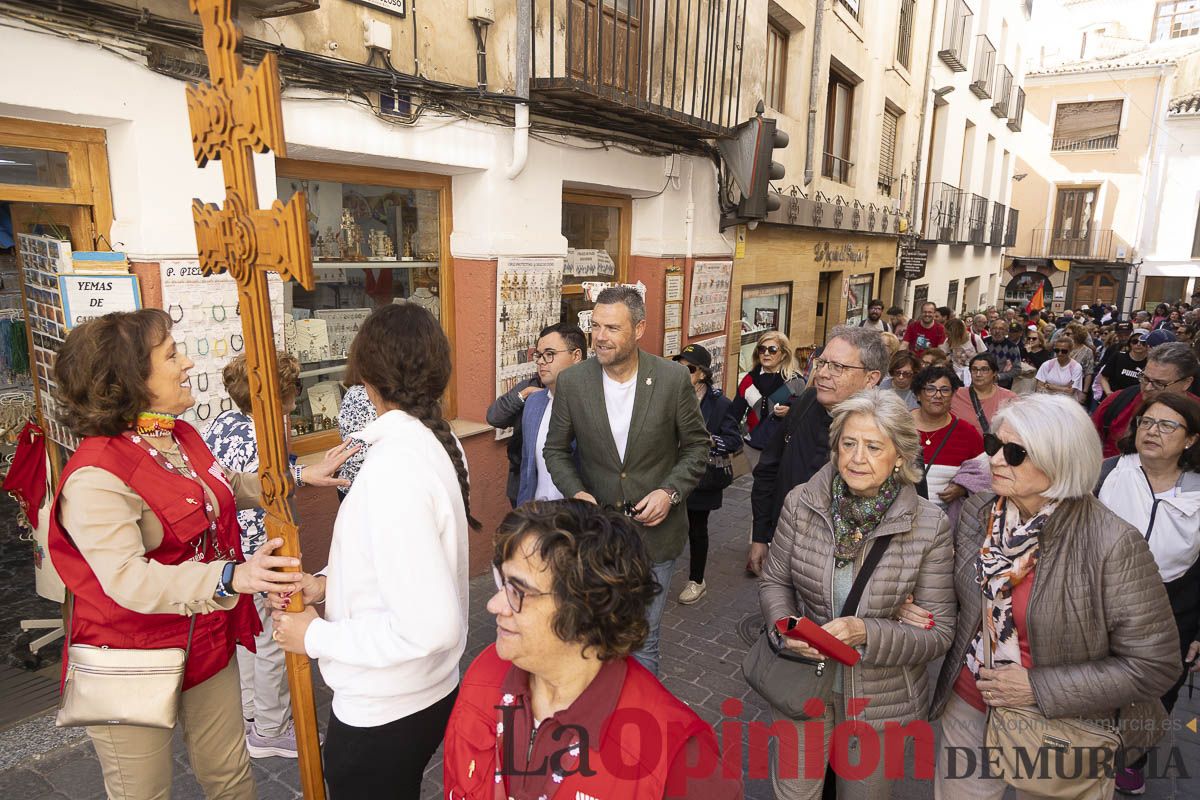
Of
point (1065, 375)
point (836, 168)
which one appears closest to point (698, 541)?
point (1065, 375)

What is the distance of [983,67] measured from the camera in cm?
1789

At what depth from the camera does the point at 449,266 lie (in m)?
5.41

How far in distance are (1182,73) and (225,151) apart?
35270 mm

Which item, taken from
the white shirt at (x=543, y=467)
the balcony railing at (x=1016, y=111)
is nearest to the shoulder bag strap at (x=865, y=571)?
the white shirt at (x=543, y=467)

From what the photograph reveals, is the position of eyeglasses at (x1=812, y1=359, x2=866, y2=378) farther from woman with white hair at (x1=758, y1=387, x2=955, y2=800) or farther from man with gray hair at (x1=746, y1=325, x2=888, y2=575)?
woman with white hair at (x1=758, y1=387, x2=955, y2=800)

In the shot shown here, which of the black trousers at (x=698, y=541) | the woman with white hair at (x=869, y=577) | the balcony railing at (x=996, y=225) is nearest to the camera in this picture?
the woman with white hair at (x=869, y=577)

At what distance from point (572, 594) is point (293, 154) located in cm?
356

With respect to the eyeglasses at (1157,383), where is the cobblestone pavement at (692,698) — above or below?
below

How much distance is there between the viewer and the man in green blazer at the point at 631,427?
11.3 feet

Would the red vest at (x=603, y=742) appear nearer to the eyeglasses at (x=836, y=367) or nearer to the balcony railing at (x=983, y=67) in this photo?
the eyeglasses at (x=836, y=367)

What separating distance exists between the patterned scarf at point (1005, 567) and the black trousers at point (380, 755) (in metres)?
1.81

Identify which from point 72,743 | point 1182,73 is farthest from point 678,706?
point 1182,73

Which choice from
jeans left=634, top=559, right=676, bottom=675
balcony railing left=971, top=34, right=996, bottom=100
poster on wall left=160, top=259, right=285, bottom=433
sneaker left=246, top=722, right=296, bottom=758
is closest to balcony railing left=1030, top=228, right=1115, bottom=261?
balcony railing left=971, top=34, right=996, bottom=100

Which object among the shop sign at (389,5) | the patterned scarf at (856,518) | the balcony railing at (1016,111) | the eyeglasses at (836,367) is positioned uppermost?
the balcony railing at (1016,111)
